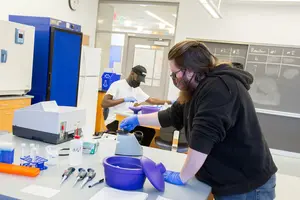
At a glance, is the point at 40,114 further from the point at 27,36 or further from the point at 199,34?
the point at 199,34

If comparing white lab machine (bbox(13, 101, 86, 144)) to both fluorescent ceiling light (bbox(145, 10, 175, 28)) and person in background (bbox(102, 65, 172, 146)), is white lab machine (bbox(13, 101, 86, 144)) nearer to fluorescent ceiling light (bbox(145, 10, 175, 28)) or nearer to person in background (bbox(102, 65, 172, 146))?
person in background (bbox(102, 65, 172, 146))

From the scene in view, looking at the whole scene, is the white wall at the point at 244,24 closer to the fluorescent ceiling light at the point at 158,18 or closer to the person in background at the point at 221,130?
the fluorescent ceiling light at the point at 158,18

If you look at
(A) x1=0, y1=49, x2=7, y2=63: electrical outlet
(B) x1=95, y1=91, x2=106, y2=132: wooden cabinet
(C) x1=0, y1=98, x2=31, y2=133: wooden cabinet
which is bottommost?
(B) x1=95, y1=91, x2=106, y2=132: wooden cabinet

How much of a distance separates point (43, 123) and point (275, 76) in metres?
4.56

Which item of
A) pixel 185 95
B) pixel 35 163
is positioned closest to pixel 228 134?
pixel 185 95

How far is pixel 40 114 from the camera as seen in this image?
68.2 inches

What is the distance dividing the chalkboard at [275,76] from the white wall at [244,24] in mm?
214

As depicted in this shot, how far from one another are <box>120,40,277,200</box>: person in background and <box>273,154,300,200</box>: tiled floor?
2227 mm

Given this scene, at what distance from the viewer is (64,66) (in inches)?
153

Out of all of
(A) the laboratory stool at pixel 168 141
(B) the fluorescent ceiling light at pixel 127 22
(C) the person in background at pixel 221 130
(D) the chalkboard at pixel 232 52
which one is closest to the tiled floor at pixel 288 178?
(A) the laboratory stool at pixel 168 141

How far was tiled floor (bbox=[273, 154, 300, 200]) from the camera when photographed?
11.0 feet

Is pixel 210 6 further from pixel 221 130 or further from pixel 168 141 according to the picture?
pixel 221 130

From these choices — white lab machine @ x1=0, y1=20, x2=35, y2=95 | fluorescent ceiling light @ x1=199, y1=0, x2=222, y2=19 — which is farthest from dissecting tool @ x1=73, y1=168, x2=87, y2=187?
fluorescent ceiling light @ x1=199, y1=0, x2=222, y2=19

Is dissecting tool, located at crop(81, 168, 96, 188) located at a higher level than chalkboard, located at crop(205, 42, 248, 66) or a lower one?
lower
